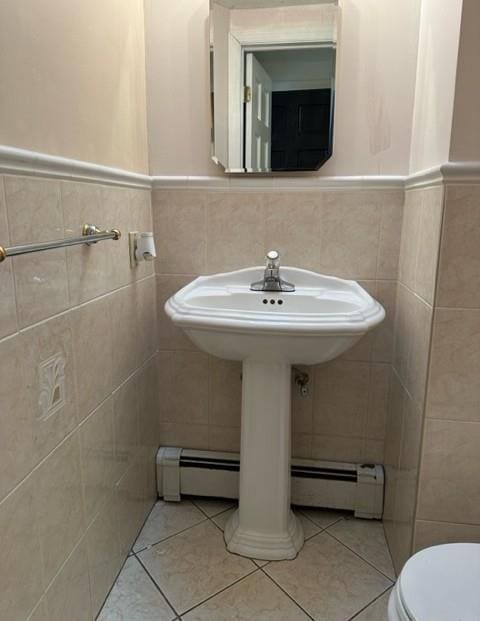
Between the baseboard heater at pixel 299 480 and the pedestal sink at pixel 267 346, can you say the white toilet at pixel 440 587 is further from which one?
the baseboard heater at pixel 299 480

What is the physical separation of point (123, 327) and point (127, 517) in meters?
0.63

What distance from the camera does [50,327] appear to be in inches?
40.2

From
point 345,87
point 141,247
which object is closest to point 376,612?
point 141,247

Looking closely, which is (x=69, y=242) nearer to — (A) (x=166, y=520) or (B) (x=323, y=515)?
(A) (x=166, y=520)

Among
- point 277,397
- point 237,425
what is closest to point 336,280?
point 277,397

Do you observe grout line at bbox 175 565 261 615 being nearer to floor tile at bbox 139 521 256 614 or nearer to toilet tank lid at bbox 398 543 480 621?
floor tile at bbox 139 521 256 614

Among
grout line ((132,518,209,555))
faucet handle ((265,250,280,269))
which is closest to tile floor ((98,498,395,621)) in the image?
grout line ((132,518,209,555))

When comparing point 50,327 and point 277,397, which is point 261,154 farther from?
point 50,327

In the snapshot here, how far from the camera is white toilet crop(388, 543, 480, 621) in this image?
0.83 meters

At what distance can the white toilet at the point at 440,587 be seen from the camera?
2.72 ft

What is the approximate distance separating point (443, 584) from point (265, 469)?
67 centimetres

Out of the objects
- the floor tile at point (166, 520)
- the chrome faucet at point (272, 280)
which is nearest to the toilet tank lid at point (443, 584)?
the chrome faucet at point (272, 280)

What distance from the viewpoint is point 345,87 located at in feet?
4.87

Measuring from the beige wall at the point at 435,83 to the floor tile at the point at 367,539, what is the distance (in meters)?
1.24
